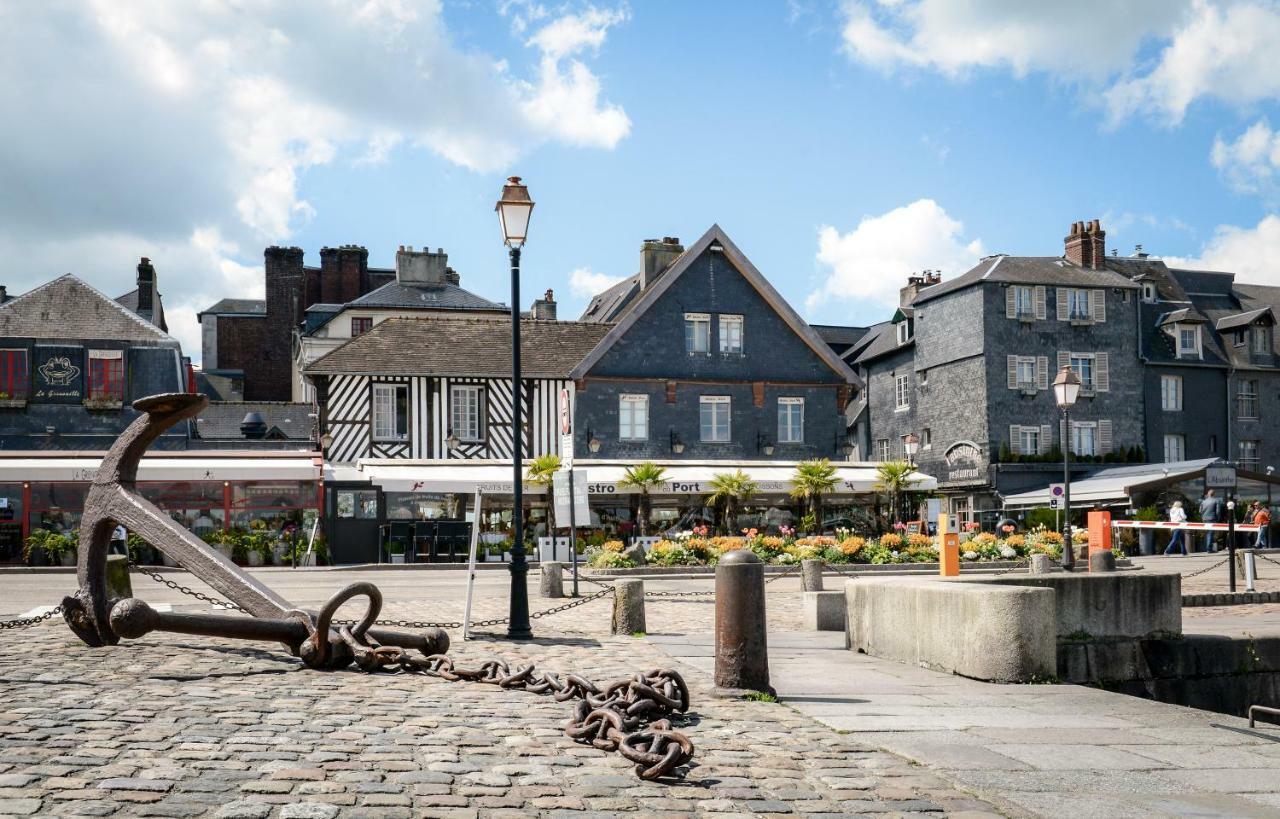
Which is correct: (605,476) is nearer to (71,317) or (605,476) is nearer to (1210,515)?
(1210,515)

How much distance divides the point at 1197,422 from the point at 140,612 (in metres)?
46.3

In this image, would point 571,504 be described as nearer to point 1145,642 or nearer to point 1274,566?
point 1145,642

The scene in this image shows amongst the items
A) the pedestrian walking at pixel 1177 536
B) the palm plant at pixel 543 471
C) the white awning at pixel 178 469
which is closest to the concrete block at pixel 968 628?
the palm plant at pixel 543 471

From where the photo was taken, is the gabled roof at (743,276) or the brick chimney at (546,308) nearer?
the gabled roof at (743,276)

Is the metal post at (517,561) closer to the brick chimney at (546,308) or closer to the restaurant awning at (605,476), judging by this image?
the restaurant awning at (605,476)

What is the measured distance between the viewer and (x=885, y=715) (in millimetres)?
7430

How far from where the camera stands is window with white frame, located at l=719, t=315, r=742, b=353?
3884 centimetres

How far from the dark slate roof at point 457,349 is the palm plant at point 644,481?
525 cm


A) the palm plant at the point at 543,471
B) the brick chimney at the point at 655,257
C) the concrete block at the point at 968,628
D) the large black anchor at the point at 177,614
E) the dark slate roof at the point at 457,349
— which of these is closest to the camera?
the large black anchor at the point at 177,614

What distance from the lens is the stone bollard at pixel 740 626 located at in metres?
7.90

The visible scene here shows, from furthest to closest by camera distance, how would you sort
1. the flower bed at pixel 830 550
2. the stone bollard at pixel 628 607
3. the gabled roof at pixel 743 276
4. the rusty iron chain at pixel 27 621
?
the gabled roof at pixel 743 276
the flower bed at pixel 830 550
the stone bollard at pixel 628 607
the rusty iron chain at pixel 27 621

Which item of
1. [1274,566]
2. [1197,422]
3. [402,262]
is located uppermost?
[402,262]

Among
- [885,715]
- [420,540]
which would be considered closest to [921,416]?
[420,540]

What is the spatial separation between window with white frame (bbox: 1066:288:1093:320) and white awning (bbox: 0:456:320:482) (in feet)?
92.0
